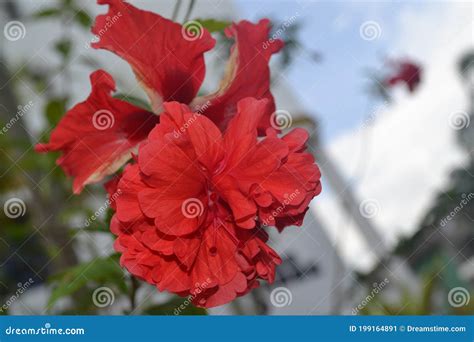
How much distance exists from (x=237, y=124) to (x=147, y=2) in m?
0.60

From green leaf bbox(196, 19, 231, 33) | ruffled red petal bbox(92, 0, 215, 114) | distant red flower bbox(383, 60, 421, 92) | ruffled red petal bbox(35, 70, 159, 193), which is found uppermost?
distant red flower bbox(383, 60, 421, 92)

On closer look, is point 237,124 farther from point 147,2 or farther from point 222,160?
point 147,2

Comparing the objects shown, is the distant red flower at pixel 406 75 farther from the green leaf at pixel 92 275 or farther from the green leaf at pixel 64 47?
the green leaf at pixel 92 275

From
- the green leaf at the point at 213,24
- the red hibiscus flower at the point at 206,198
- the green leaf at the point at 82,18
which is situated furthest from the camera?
the green leaf at the point at 82,18

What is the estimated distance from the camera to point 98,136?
24.4 inches

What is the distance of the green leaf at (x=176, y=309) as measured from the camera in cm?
77

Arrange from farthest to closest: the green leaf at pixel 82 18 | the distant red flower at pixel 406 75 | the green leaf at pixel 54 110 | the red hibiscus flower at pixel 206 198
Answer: the distant red flower at pixel 406 75 → the green leaf at pixel 82 18 → the green leaf at pixel 54 110 → the red hibiscus flower at pixel 206 198

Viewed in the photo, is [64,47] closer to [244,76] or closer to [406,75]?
[244,76]

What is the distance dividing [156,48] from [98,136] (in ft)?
0.37

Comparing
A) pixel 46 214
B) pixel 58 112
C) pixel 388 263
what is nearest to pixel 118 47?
pixel 58 112

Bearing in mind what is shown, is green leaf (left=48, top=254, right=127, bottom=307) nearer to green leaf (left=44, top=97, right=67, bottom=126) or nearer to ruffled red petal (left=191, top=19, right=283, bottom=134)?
ruffled red petal (left=191, top=19, right=283, bottom=134)

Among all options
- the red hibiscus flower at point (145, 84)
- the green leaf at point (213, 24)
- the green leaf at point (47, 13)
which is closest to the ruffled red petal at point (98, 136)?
the red hibiscus flower at point (145, 84)

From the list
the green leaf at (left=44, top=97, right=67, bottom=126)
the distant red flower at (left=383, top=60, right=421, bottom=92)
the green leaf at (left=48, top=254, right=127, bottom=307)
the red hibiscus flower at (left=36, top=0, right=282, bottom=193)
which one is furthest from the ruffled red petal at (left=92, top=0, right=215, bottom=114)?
the distant red flower at (left=383, top=60, right=421, bottom=92)

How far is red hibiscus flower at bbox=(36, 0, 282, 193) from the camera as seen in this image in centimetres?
57
